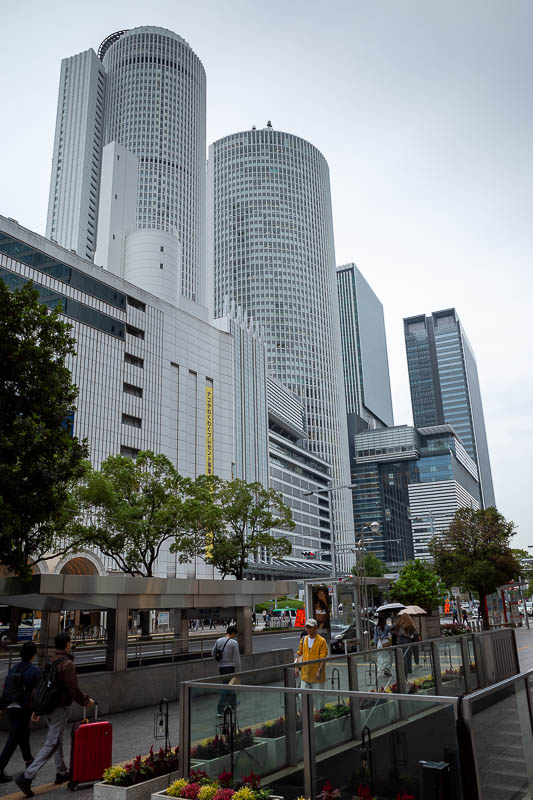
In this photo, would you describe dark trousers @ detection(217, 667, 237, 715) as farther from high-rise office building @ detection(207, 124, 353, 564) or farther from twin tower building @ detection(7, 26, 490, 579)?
high-rise office building @ detection(207, 124, 353, 564)

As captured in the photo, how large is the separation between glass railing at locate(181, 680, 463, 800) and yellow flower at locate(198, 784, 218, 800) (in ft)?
0.90

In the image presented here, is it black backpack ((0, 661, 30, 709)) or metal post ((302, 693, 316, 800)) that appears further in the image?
black backpack ((0, 661, 30, 709))

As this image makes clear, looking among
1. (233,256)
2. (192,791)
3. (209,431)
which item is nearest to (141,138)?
Answer: (233,256)

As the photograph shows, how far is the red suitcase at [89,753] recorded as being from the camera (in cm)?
759

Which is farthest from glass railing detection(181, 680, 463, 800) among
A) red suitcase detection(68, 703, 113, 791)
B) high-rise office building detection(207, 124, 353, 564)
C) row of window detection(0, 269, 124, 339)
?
high-rise office building detection(207, 124, 353, 564)

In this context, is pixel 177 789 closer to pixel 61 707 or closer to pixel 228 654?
pixel 61 707

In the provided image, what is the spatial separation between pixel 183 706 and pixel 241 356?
101 meters

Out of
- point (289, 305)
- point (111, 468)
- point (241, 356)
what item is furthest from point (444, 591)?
point (289, 305)

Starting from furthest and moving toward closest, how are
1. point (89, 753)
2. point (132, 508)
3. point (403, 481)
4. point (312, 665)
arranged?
point (403, 481) → point (132, 508) → point (312, 665) → point (89, 753)

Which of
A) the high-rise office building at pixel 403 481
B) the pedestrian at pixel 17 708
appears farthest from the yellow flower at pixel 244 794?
the high-rise office building at pixel 403 481

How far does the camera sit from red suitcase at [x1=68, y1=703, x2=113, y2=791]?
7.59m

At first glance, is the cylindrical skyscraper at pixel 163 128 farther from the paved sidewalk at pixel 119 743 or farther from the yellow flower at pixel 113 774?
the yellow flower at pixel 113 774

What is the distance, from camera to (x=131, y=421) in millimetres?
65500

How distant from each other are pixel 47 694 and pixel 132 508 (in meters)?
29.0
